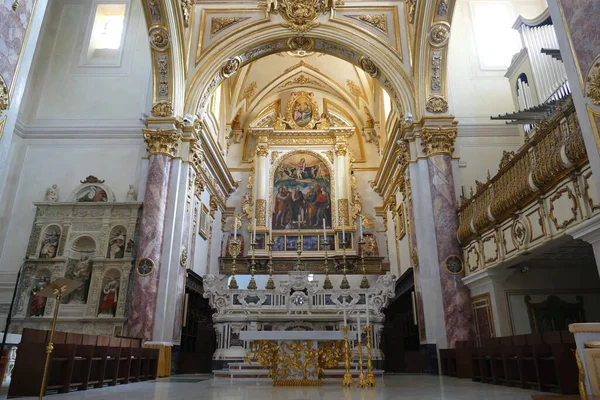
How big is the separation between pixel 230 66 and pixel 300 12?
250cm

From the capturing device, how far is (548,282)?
8844 millimetres

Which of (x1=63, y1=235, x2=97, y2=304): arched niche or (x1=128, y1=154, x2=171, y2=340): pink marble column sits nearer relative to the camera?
(x1=128, y1=154, x2=171, y2=340): pink marble column

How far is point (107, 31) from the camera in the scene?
14250 mm

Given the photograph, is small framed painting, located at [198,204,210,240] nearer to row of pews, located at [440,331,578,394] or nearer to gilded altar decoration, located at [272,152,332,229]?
gilded altar decoration, located at [272,152,332,229]

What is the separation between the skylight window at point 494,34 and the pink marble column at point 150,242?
367 inches

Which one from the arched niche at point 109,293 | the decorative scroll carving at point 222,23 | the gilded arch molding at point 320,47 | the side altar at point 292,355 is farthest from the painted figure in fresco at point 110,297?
the decorative scroll carving at point 222,23

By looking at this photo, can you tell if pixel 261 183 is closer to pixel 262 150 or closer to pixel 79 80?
pixel 262 150

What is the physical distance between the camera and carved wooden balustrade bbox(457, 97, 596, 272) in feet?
18.7

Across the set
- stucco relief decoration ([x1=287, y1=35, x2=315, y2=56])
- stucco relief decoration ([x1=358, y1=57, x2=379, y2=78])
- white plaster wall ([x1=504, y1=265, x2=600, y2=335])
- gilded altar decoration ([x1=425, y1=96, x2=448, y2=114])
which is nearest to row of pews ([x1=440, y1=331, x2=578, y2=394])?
white plaster wall ([x1=504, y1=265, x2=600, y2=335])

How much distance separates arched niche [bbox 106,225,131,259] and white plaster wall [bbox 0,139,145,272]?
0.87 metres

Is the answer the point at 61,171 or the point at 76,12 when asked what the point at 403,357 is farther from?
the point at 76,12

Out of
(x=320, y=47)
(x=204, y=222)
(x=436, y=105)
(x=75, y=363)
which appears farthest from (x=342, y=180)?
(x=75, y=363)

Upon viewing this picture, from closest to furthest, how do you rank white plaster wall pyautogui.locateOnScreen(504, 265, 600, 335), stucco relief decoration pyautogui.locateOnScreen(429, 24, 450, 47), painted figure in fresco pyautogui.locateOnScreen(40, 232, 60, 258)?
white plaster wall pyautogui.locateOnScreen(504, 265, 600, 335) → painted figure in fresco pyautogui.locateOnScreen(40, 232, 60, 258) → stucco relief decoration pyautogui.locateOnScreen(429, 24, 450, 47)

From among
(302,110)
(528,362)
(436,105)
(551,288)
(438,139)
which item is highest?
(302,110)
